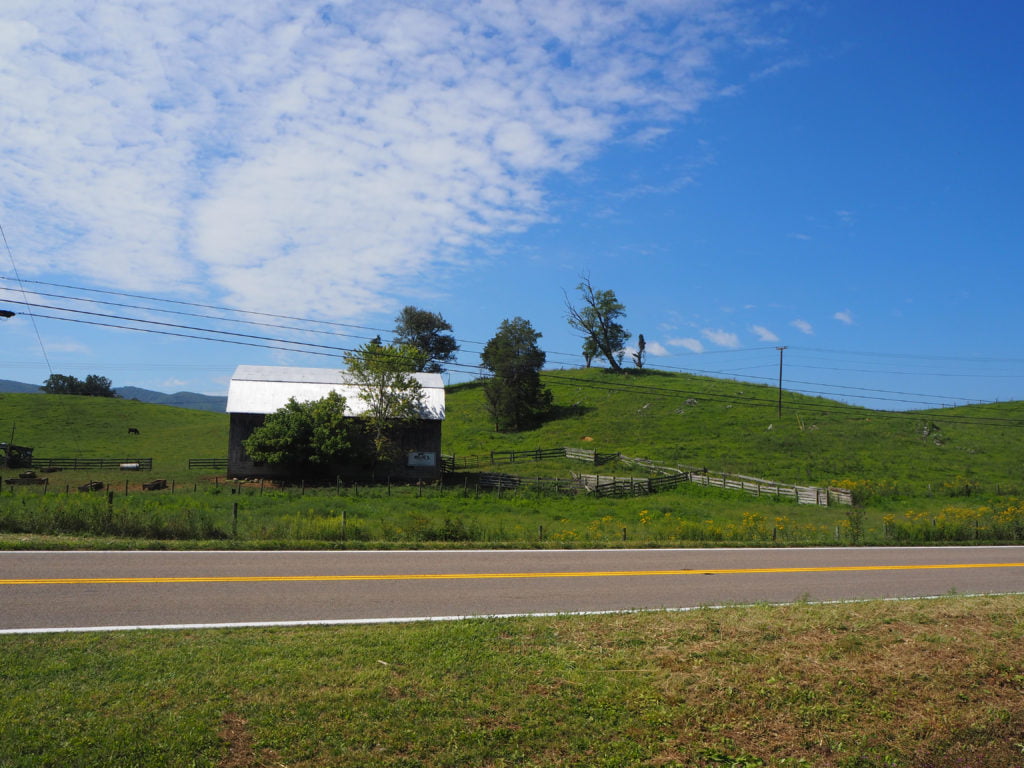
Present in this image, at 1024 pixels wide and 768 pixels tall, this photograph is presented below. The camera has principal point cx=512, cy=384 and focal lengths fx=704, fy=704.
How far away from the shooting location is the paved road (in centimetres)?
1065

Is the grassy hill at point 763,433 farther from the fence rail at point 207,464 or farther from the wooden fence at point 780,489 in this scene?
the fence rail at point 207,464

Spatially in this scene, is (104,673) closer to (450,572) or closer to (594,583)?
(450,572)

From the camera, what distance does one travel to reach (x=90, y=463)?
174 ft

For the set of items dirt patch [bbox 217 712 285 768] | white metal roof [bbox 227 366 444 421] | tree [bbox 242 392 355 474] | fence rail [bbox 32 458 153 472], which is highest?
white metal roof [bbox 227 366 444 421]

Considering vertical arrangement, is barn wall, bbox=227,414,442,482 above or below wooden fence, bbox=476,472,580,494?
above

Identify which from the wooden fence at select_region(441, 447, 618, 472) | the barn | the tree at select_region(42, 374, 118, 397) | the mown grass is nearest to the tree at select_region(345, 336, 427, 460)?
the barn

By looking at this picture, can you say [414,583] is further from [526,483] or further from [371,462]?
[371,462]

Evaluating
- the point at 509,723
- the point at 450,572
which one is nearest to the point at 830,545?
the point at 450,572

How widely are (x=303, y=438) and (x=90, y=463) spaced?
74.4 ft

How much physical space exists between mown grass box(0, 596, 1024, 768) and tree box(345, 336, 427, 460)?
3600cm

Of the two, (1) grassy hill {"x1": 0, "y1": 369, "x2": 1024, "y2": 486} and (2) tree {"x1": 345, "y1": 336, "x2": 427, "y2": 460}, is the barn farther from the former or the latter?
(1) grassy hill {"x1": 0, "y1": 369, "x2": 1024, "y2": 486}

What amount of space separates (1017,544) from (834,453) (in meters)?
32.8

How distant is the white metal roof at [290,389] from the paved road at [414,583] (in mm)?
29822

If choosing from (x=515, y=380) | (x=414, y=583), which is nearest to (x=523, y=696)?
(x=414, y=583)
